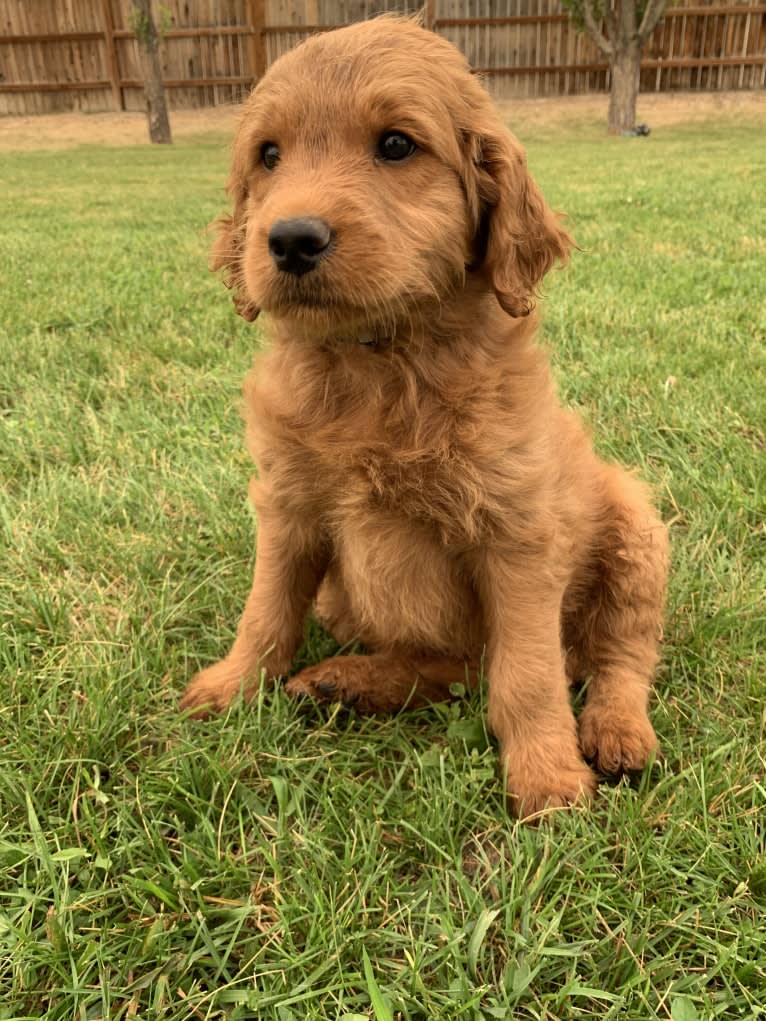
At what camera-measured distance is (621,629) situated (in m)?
2.39

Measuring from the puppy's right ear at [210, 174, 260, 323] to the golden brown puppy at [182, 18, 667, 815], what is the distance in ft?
0.08

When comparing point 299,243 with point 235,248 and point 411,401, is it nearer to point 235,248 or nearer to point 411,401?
point 411,401

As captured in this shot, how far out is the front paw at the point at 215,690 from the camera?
2.23 meters

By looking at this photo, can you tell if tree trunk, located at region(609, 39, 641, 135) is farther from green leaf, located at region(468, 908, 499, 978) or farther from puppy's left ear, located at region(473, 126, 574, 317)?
green leaf, located at region(468, 908, 499, 978)

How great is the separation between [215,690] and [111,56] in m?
25.6

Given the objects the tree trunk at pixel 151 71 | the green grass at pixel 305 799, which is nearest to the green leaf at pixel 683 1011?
the green grass at pixel 305 799

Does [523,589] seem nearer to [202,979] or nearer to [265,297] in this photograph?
[265,297]

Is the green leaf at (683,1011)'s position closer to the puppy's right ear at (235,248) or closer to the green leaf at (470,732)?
the green leaf at (470,732)

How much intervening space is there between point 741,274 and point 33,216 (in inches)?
331

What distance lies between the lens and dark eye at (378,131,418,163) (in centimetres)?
194

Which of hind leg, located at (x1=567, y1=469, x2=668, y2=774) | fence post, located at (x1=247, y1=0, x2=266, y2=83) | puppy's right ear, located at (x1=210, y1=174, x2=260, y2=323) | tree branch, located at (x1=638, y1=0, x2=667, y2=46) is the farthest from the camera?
fence post, located at (x1=247, y1=0, x2=266, y2=83)

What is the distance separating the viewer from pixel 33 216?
10500mm

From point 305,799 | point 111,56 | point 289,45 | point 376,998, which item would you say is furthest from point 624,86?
point 376,998

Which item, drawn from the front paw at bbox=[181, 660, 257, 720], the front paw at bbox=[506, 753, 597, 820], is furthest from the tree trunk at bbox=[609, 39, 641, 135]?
the front paw at bbox=[506, 753, 597, 820]
